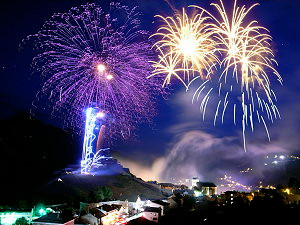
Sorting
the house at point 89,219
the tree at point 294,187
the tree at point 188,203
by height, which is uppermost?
the tree at point 294,187

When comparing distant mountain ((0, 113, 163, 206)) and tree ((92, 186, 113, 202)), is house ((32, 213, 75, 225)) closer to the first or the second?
distant mountain ((0, 113, 163, 206))

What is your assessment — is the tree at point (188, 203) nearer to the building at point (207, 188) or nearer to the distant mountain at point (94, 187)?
the distant mountain at point (94, 187)

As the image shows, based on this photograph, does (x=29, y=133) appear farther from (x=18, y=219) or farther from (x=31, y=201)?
(x=18, y=219)

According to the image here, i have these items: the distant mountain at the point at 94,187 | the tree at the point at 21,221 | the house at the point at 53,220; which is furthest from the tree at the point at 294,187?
the tree at the point at 21,221

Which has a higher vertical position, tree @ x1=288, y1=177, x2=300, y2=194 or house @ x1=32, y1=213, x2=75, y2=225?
tree @ x1=288, y1=177, x2=300, y2=194

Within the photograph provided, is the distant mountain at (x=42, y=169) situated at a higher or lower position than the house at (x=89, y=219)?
higher

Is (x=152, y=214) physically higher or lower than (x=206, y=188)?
lower

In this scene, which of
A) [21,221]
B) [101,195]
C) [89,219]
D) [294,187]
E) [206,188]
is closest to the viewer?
[21,221]

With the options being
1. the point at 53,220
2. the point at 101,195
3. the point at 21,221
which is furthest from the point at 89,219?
the point at 101,195

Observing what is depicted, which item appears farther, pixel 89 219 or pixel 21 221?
pixel 89 219

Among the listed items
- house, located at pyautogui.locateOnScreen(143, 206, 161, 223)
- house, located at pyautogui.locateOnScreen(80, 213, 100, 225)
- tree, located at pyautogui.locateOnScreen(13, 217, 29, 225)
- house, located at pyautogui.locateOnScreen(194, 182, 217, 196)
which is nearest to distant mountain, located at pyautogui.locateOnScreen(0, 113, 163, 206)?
tree, located at pyautogui.locateOnScreen(13, 217, 29, 225)

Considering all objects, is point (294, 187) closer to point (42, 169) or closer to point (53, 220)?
point (53, 220)
